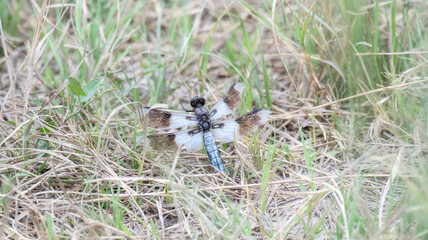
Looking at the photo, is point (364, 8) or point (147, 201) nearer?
point (147, 201)

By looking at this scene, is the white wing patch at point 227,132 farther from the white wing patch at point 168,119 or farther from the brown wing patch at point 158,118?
the brown wing patch at point 158,118

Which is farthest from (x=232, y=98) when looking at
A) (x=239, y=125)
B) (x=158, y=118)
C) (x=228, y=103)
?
(x=158, y=118)

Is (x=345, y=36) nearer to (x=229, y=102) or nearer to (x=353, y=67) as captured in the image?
(x=353, y=67)

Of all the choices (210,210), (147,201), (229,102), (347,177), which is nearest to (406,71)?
(347,177)

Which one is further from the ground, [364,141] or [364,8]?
[364,8]

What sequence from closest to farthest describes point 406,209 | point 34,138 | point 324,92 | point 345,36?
point 406,209, point 34,138, point 345,36, point 324,92

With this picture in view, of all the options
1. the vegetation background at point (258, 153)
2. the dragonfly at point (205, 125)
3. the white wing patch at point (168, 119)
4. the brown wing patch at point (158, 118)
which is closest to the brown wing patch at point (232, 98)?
the dragonfly at point (205, 125)

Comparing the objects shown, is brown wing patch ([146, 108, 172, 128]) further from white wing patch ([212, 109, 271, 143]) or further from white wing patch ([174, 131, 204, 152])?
white wing patch ([212, 109, 271, 143])

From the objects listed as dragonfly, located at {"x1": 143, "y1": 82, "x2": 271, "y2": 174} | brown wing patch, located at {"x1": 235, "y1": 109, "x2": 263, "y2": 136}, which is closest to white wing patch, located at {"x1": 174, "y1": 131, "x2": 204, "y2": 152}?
dragonfly, located at {"x1": 143, "y1": 82, "x2": 271, "y2": 174}
